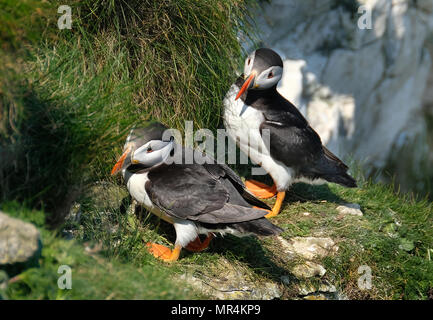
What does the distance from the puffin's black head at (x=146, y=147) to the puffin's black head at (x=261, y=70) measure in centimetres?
103

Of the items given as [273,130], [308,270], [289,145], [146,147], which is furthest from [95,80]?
[308,270]

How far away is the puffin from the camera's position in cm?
391

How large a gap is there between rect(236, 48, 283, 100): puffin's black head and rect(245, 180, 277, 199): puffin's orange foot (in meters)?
1.03

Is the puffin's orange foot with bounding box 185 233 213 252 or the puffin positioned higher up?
the puffin

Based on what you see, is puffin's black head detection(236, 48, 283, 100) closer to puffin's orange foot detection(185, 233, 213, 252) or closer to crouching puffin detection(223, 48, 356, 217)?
crouching puffin detection(223, 48, 356, 217)

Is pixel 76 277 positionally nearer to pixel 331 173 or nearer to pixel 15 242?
pixel 15 242

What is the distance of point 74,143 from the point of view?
344cm

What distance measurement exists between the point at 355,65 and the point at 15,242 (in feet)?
Result: 19.2

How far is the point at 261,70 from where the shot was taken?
489 centimetres

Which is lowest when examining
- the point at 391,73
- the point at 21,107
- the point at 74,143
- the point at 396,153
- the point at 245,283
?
the point at 396,153

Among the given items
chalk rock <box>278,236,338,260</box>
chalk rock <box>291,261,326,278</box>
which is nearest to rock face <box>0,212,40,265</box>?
chalk rock <box>291,261,326,278</box>

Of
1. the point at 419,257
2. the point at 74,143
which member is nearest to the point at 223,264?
the point at 74,143

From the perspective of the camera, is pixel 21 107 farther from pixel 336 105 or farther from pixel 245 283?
pixel 336 105

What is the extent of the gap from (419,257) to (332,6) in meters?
3.77
